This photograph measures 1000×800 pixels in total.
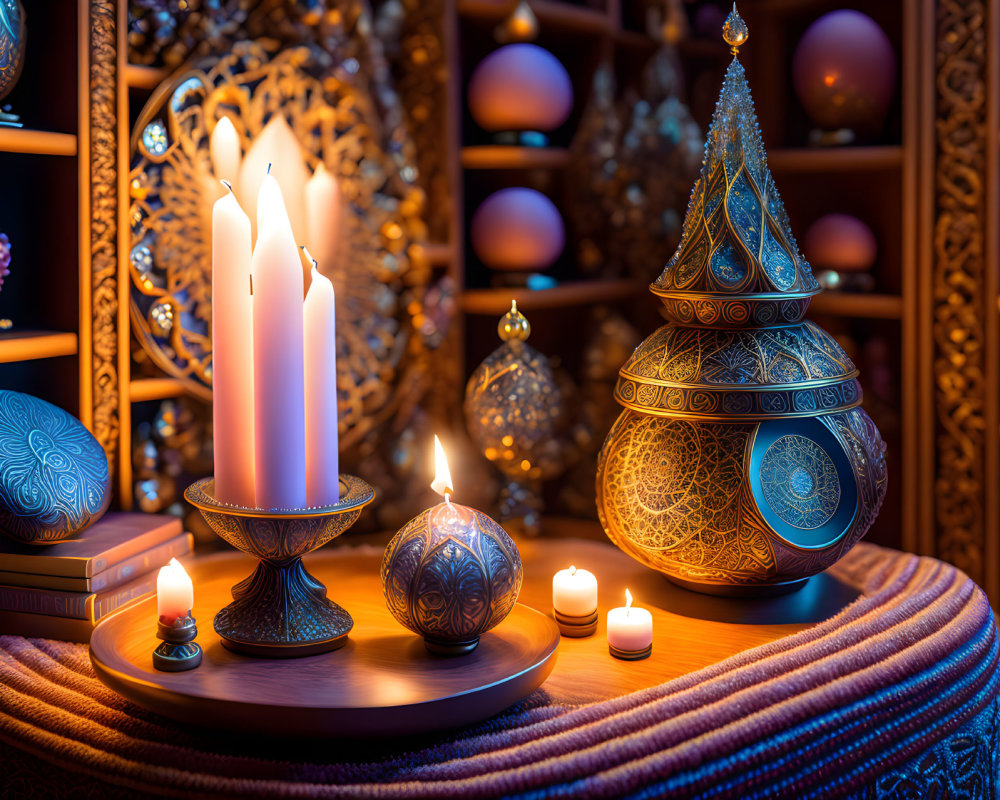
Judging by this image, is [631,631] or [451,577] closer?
[451,577]

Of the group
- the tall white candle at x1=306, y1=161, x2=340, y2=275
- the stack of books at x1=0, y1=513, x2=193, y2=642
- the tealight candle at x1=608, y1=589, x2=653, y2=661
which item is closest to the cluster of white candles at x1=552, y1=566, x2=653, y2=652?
the tealight candle at x1=608, y1=589, x2=653, y2=661

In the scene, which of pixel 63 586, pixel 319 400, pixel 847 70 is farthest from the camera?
pixel 847 70

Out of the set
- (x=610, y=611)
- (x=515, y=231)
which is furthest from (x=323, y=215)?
(x=610, y=611)

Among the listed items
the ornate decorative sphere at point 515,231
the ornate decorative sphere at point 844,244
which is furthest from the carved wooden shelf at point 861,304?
the ornate decorative sphere at point 515,231

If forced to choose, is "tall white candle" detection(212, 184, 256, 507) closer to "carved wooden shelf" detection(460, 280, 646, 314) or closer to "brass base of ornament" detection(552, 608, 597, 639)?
"brass base of ornament" detection(552, 608, 597, 639)

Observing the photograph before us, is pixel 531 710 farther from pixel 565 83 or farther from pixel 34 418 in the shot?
pixel 565 83

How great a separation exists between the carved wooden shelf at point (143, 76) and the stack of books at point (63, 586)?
1.63 ft

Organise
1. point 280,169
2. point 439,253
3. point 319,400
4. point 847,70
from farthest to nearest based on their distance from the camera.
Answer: point 847,70 → point 439,253 → point 280,169 → point 319,400

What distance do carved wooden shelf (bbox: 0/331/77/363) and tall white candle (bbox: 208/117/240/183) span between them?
0.25m

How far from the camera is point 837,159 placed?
170 centimetres

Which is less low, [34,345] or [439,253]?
[439,253]

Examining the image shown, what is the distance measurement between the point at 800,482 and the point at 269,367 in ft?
1.71

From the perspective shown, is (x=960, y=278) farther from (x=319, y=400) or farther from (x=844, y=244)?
(x=319, y=400)

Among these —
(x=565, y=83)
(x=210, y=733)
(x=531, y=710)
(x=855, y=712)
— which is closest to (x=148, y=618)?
(x=210, y=733)
